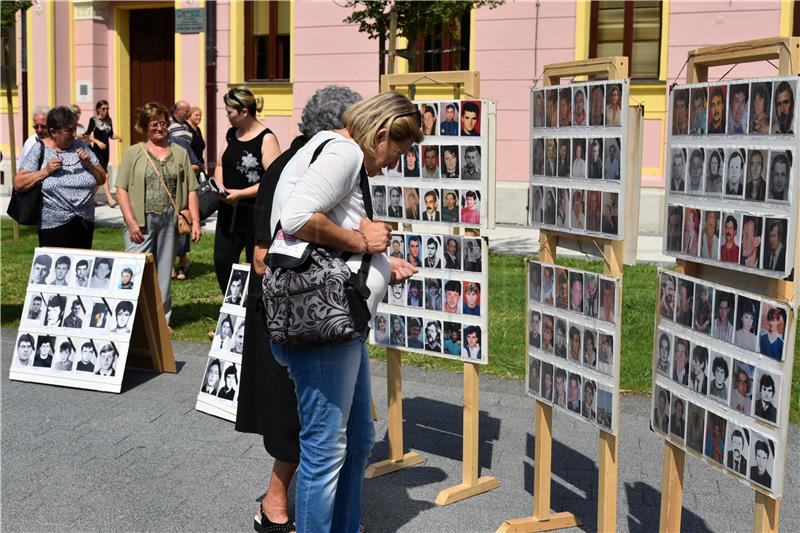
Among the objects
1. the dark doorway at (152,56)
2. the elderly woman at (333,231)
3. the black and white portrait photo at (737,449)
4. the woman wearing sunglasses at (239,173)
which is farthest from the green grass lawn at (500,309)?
the dark doorway at (152,56)

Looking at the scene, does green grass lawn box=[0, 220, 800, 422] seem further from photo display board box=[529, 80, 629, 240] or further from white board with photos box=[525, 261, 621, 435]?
photo display board box=[529, 80, 629, 240]

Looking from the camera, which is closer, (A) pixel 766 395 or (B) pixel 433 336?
(A) pixel 766 395

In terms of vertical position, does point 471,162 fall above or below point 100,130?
below

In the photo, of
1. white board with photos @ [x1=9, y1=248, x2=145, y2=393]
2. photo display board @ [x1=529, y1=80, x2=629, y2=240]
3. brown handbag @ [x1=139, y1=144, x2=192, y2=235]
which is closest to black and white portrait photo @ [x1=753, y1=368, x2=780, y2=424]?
photo display board @ [x1=529, y1=80, x2=629, y2=240]

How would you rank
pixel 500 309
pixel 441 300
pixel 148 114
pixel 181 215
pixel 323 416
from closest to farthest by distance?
pixel 323 416 → pixel 441 300 → pixel 148 114 → pixel 181 215 → pixel 500 309

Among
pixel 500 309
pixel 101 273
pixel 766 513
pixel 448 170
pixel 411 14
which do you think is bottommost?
pixel 500 309

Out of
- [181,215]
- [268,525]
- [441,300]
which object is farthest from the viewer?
[181,215]

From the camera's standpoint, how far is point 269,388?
4.28m

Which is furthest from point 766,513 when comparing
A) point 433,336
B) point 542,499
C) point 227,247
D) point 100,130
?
point 100,130

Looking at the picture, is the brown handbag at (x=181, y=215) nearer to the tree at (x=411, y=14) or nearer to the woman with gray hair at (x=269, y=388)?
the woman with gray hair at (x=269, y=388)

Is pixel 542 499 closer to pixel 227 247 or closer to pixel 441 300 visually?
pixel 441 300

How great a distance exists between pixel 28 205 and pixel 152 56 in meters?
12.9

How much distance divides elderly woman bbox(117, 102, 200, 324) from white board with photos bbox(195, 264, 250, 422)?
122 centimetres

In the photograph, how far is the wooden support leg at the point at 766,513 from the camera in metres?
3.42
